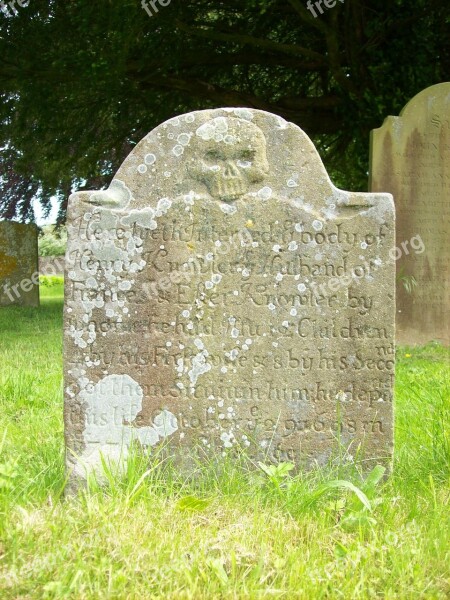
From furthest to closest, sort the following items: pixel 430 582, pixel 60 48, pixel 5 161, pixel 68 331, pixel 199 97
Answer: pixel 5 161, pixel 199 97, pixel 60 48, pixel 68 331, pixel 430 582

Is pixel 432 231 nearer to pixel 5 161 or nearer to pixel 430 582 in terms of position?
pixel 430 582

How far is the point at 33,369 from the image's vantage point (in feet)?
18.7

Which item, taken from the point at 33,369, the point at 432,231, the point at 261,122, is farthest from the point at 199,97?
the point at 261,122

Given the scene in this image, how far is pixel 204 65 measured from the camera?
1073cm

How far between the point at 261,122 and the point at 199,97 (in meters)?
8.00

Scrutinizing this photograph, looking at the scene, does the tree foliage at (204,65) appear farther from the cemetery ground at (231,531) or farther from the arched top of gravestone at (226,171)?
the cemetery ground at (231,531)

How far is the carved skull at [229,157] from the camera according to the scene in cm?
321
